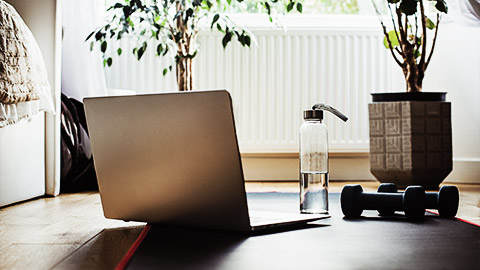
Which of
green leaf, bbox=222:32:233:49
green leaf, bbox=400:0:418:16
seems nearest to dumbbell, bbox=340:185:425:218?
green leaf, bbox=400:0:418:16

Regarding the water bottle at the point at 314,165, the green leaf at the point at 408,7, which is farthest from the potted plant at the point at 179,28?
the water bottle at the point at 314,165

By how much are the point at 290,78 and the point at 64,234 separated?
1763 millimetres

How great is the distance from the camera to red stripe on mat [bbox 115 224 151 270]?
844mm

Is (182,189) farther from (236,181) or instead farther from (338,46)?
(338,46)

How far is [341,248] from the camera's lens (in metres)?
0.96

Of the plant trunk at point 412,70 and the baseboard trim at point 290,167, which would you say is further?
the baseboard trim at point 290,167

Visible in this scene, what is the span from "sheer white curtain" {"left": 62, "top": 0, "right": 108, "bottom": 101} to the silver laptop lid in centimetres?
141

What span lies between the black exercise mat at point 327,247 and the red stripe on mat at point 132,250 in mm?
10

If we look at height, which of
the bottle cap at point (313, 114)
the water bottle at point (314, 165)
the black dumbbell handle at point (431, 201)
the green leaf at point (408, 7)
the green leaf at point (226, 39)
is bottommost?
the black dumbbell handle at point (431, 201)

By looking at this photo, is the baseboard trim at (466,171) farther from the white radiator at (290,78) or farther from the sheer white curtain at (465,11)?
the sheer white curtain at (465,11)

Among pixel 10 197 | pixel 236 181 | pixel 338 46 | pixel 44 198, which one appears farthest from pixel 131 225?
pixel 338 46

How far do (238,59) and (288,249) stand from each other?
1914 millimetres

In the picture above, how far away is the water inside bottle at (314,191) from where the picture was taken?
1.35 m

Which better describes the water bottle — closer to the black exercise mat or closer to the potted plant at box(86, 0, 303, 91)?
the black exercise mat
